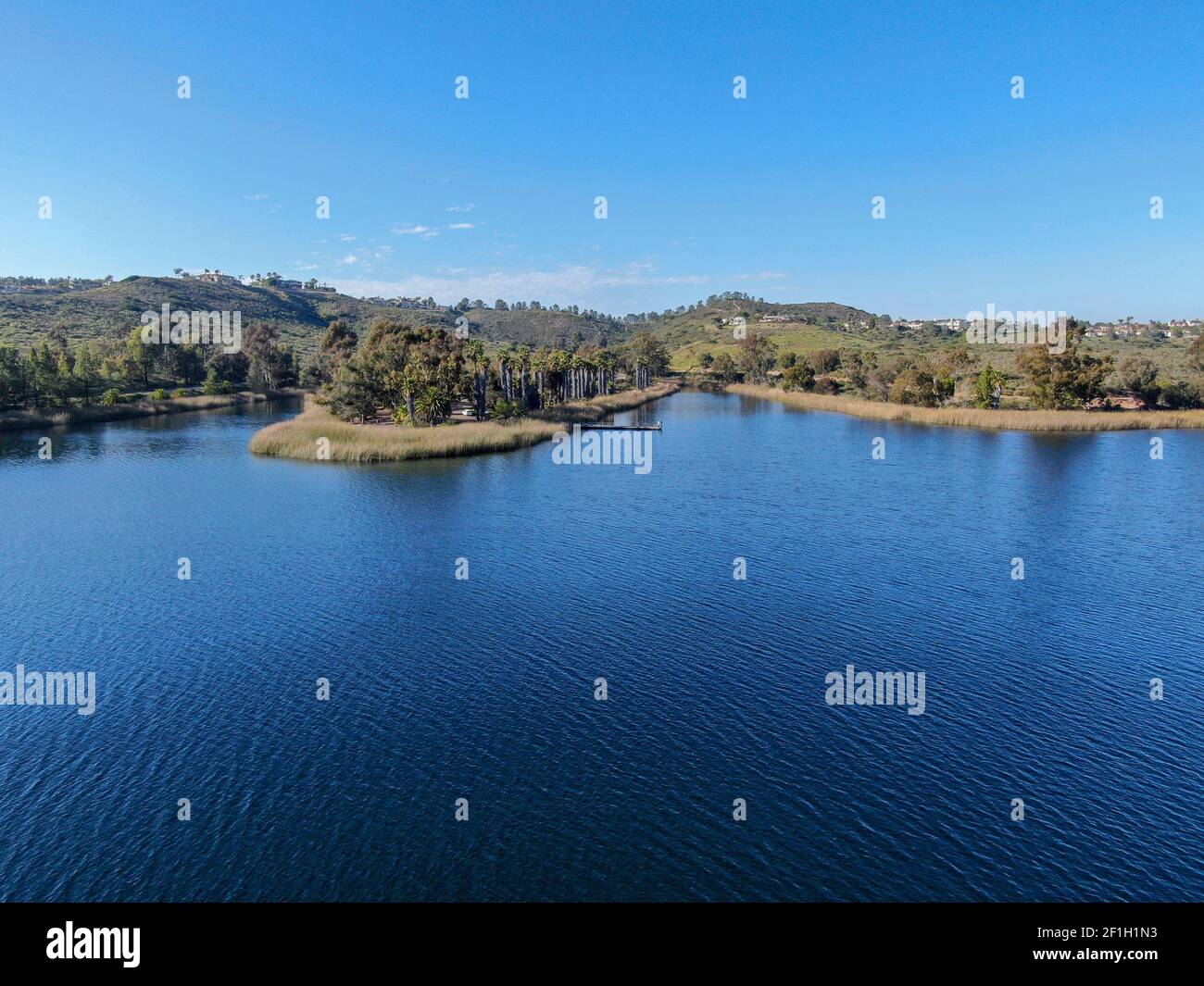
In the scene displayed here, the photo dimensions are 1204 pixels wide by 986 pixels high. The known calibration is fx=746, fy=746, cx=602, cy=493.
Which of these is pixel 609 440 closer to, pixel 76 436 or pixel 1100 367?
pixel 76 436

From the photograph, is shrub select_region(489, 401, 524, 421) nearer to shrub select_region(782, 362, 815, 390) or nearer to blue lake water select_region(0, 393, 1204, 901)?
blue lake water select_region(0, 393, 1204, 901)

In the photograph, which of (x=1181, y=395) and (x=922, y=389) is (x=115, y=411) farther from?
(x=1181, y=395)

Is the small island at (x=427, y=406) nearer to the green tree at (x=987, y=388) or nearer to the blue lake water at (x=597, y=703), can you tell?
the blue lake water at (x=597, y=703)

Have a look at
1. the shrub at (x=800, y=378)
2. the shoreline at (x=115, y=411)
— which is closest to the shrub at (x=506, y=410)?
the shoreline at (x=115, y=411)

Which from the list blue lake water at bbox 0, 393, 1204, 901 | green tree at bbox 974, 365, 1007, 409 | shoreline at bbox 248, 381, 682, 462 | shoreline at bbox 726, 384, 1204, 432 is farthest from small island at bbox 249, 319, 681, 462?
green tree at bbox 974, 365, 1007, 409

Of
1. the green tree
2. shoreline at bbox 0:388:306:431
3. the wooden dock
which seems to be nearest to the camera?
shoreline at bbox 0:388:306:431
